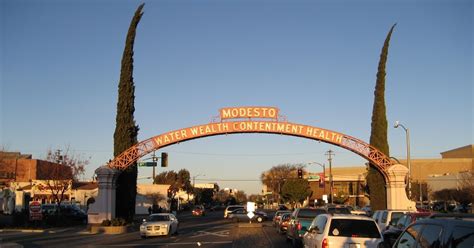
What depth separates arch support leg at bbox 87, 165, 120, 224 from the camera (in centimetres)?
3522

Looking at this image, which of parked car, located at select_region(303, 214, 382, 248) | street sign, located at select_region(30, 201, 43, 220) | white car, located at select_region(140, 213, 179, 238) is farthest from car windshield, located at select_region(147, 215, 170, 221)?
parked car, located at select_region(303, 214, 382, 248)

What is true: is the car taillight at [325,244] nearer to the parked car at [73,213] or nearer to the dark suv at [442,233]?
the dark suv at [442,233]

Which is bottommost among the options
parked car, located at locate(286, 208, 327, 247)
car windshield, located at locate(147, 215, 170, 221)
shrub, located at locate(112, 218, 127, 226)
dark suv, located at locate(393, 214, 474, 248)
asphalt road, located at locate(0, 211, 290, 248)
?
asphalt road, located at locate(0, 211, 290, 248)

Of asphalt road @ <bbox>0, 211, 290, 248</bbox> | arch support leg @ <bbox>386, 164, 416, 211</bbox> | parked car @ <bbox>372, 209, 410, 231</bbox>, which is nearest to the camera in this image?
parked car @ <bbox>372, 209, 410, 231</bbox>

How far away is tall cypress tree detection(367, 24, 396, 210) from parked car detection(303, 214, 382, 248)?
28.9 meters

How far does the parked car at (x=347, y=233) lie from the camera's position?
1281 centimetres

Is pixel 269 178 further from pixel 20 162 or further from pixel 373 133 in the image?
pixel 373 133

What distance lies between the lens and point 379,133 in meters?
41.5

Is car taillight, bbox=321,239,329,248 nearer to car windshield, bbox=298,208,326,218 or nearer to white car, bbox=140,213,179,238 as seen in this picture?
car windshield, bbox=298,208,326,218

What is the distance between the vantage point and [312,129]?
120 feet

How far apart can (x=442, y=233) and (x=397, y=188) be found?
96.6 ft

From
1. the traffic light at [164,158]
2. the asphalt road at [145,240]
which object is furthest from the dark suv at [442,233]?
the traffic light at [164,158]

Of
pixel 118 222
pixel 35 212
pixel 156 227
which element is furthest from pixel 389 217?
pixel 35 212

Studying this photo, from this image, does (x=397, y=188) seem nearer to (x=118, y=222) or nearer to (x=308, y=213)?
(x=308, y=213)
